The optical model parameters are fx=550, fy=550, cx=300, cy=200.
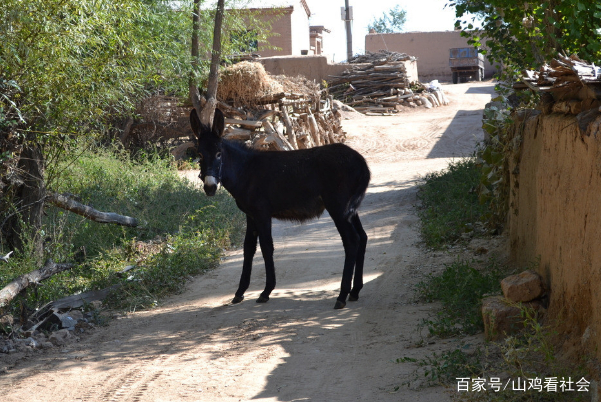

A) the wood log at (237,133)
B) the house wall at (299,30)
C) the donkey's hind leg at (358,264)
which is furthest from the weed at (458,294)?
the house wall at (299,30)

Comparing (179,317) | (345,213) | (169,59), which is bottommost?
(179,317)

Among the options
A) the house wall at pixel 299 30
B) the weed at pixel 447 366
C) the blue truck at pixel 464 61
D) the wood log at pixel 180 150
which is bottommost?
the weed at pixel 447 366

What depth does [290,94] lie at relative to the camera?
1680cm

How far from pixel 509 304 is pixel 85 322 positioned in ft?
13.8

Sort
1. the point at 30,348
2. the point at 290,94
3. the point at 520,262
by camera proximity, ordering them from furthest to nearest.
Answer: the point at 290,94 < the point at 520,262 < the point at 30,348

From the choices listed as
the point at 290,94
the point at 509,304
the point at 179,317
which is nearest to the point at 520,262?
the point at 509,304

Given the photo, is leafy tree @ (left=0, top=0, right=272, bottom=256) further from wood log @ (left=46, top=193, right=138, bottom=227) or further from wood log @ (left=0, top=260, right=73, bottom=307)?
wood log @ (left=0, top=260, right=73, bottom=307)

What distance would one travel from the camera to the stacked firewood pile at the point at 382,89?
89.0ft

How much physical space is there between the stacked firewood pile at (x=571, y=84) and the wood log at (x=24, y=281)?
216 inches

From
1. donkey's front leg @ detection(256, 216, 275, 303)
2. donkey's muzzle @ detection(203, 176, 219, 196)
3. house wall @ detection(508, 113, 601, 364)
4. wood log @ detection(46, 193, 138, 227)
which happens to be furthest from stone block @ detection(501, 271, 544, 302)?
wood log @ detection(46, 193, 138, 227)

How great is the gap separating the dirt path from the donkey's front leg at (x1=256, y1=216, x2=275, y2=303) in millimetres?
118

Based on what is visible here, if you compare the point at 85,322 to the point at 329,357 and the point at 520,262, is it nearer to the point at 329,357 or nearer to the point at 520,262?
the point at 329,357

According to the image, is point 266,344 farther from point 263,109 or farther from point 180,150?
point 180,150

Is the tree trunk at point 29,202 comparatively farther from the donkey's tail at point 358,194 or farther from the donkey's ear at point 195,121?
the donkey's tail at point 358,194
